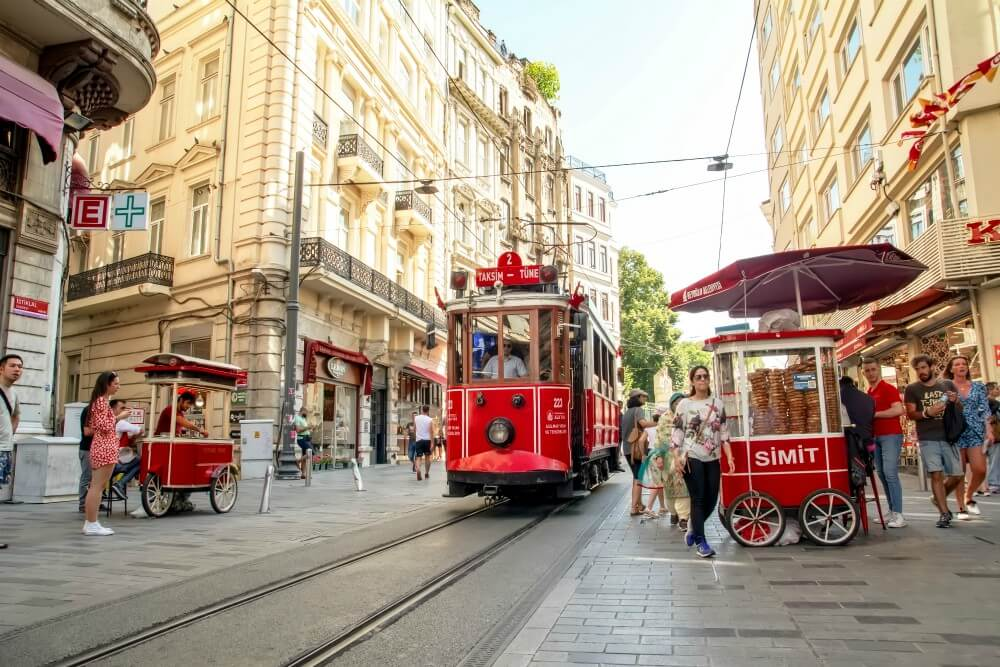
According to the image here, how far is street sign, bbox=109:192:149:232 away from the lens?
1384 cm

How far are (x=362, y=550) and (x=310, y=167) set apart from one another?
55.4ft

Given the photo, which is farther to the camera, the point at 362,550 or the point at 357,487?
the point at 357,487

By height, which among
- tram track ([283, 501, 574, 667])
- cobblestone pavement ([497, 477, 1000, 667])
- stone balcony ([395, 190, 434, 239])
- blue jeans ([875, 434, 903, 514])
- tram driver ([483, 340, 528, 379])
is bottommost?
tram track ([283, 501, 574, 667])

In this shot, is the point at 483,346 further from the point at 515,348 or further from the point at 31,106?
the point at 31,106

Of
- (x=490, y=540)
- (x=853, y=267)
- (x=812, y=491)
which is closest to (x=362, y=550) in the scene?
(x=490, y=540)

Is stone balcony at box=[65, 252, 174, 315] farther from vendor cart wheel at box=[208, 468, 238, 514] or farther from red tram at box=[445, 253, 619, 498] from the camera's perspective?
red tram at box=[445, 253, 619, 498]

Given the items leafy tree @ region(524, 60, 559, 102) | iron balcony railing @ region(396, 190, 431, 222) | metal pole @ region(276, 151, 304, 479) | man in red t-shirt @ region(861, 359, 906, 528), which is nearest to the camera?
man in red t-shirt @ region(861, 359, 906, 528)

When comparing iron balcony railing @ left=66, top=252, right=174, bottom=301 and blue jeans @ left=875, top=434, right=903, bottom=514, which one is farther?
iron balcony railing @ left=66, top=252, right=174, bottom=301

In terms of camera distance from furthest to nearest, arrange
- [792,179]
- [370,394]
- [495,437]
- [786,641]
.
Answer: [792,179]
[370,394]
[495,437]
[786,641]

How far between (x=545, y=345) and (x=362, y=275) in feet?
45.1

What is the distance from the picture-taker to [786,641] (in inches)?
159

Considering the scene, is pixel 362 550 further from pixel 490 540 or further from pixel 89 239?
pixel 89 239

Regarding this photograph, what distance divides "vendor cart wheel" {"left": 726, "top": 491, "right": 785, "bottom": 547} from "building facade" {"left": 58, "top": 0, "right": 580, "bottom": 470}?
46.5 ft

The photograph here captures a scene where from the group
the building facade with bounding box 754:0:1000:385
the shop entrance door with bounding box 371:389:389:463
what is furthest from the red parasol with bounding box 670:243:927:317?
the shop entrance door with bounding box 371:389:389:463
